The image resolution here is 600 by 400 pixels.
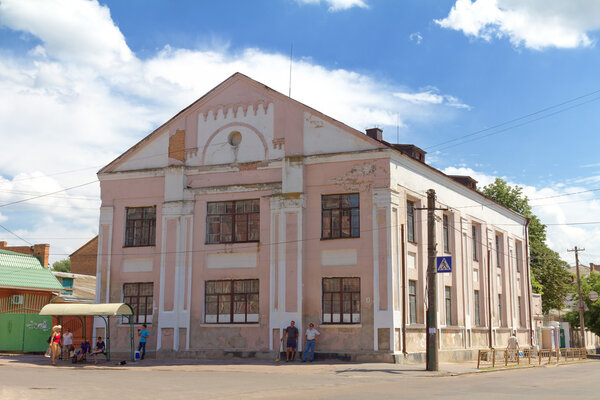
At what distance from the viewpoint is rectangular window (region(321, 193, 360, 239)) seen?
27344 millimetres

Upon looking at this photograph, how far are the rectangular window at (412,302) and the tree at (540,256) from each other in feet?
97.0

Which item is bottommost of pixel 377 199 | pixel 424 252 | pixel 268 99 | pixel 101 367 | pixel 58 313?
pixel 101 367

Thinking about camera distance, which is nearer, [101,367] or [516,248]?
[101,367]

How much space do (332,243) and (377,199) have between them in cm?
257

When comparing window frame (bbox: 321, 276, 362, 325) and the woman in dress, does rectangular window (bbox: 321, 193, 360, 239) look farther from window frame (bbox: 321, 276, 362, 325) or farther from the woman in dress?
the woman in dress

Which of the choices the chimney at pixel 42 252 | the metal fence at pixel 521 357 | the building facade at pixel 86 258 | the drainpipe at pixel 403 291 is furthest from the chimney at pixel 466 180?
the building facade at pixel 86 258

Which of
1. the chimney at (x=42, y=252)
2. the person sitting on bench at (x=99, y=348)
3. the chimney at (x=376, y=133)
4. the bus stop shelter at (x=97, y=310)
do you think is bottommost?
the person sitting on bench at (x=99, y=348)

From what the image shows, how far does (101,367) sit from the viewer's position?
2466 cm

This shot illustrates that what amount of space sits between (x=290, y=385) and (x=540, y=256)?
43.8m

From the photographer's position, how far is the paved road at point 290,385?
552 inches

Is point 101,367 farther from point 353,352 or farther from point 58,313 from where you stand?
point 353,352

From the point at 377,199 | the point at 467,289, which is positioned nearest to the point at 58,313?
the point at 377,199

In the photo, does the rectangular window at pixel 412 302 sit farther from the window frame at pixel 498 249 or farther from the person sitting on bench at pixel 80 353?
the person sitting on bench at pixel 80 353

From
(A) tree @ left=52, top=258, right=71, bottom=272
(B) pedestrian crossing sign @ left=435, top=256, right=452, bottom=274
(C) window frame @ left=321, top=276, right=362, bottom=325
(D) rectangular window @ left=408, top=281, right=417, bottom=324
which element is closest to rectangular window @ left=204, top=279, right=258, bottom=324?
(C) window frame @ left=321, top=276, right=362, bottom=325
